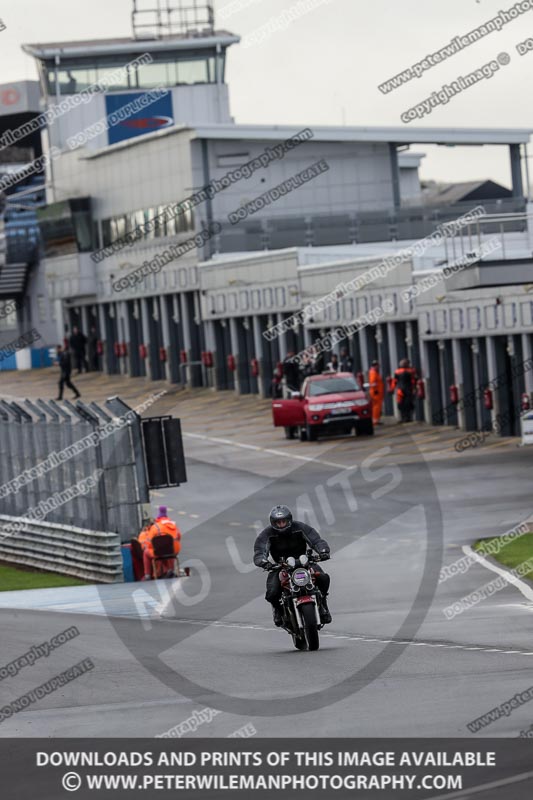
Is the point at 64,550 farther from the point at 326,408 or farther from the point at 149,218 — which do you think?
the point at 149,218

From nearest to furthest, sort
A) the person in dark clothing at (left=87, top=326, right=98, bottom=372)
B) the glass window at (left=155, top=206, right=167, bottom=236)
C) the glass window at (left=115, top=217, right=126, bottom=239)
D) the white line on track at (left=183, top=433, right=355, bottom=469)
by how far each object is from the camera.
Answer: the white line on track at (left=183, top=433, right=355, bottom=469)
the glass window at (left=155, top=206, right=167, bottom=236)
the glass window at (left=115, top=217, right=126, bottom=239)
the person in dark clothing at (left=87, top=326, right=98, bottom=372)

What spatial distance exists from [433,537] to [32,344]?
60.3 m

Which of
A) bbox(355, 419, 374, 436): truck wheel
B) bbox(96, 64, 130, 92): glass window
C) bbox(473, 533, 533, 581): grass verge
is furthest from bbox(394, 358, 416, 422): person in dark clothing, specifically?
bbox(96, 64, 130, 92): glass window

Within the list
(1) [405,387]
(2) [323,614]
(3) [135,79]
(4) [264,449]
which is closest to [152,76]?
(3) [135,79]

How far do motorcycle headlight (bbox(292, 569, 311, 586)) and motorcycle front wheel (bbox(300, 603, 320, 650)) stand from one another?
0.21 meters

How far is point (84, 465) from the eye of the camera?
92.0 ft

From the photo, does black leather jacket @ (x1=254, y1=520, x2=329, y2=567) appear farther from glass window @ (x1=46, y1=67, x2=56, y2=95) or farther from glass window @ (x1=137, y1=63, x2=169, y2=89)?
glass window @ (x1=137, y1=63, x2=169, y2=89)

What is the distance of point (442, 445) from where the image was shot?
42.8 m

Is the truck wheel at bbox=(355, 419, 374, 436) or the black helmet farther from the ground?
the black helmet

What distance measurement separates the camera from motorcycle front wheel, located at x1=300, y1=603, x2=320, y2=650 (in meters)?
16.9

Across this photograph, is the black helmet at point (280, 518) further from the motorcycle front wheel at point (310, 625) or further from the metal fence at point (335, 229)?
the metal fence at point (335, 229)

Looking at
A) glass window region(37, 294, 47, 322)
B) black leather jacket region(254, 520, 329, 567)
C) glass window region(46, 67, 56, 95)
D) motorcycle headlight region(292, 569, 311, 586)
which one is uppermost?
glass window region(46, 67, 56, 95)

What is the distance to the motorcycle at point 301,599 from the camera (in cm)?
1691
